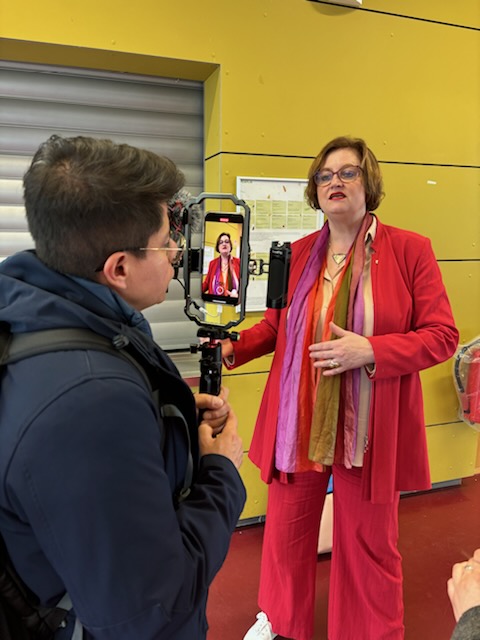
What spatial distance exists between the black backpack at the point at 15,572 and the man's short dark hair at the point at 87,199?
0.45 ft

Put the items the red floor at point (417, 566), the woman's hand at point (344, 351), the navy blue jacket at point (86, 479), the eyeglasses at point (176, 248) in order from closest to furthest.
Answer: the navy blue jacket at point (86, 479) < the eyeglasses at point (176, 248) < the woman's hand at point (344, 351) < the red floor at point (417, 566)

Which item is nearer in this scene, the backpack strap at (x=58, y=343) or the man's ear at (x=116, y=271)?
the backpack strap at (x=58, y=343)

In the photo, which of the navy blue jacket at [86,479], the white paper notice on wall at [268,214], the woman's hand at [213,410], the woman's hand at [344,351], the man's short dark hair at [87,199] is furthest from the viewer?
the white paper notice on wall at [268,214]

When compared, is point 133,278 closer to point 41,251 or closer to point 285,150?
point 41,251

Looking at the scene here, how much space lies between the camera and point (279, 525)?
1896 millimetres

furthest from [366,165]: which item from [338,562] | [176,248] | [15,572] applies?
[15,572]

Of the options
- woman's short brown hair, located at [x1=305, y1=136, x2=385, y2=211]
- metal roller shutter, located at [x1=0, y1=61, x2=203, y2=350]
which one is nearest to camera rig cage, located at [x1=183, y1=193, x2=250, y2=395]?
woman's short brown hair, located at [x1=305, y1=136, x2=385, y2=211]

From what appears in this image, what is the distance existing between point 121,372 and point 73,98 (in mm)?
2166

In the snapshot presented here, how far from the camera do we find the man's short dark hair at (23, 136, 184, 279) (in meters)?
0.81

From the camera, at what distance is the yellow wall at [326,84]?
2.23 metres

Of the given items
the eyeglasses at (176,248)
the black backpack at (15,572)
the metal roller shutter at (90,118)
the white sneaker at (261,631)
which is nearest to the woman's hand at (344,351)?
the eyeglasses at (176,248)

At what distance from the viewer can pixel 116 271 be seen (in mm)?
890

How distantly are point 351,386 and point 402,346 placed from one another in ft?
0.73

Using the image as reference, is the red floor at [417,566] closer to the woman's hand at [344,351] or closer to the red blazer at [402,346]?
the red blazer at [402,346]
